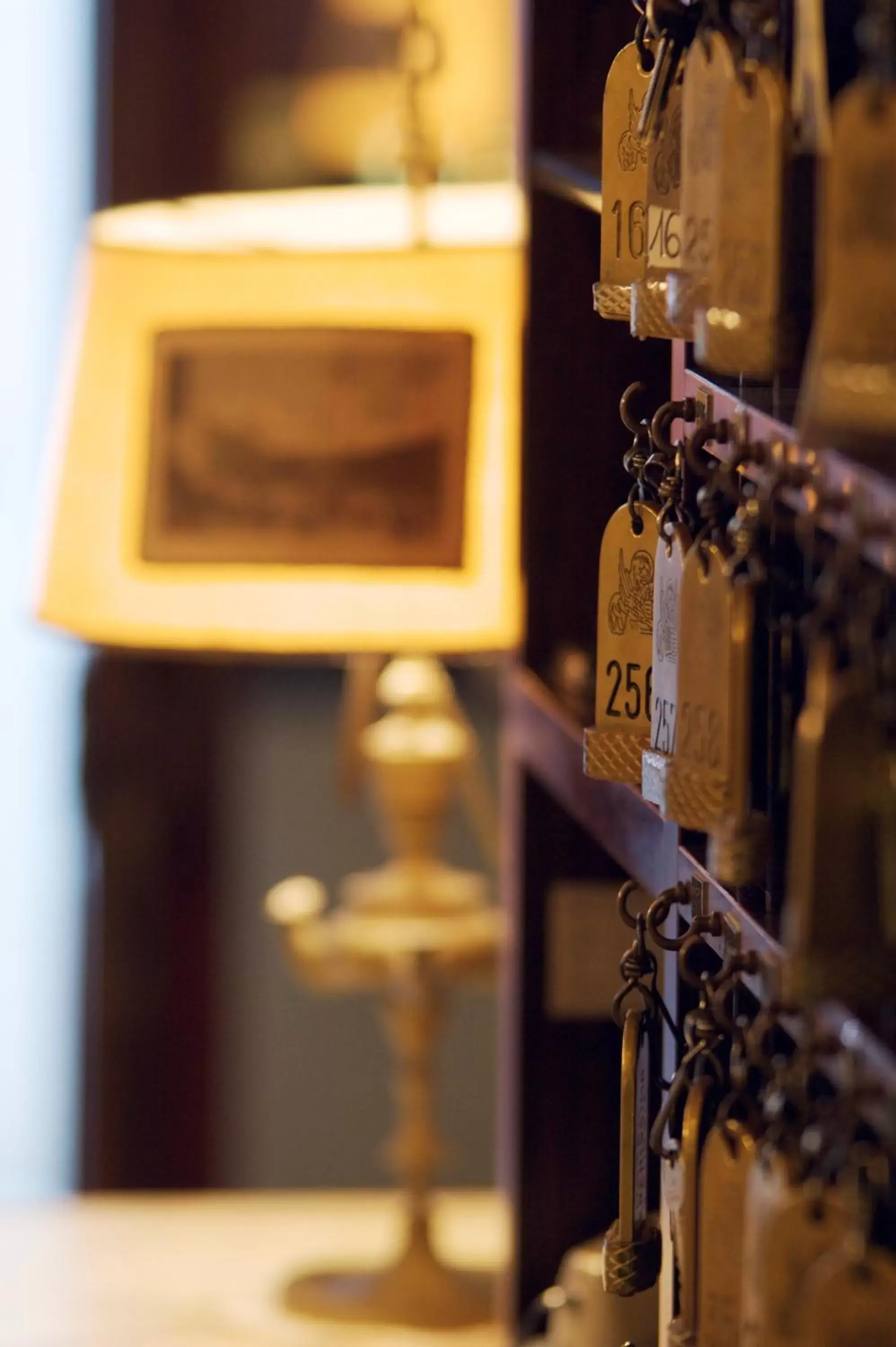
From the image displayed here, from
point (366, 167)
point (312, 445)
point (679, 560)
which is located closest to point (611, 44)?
point (312, 445)

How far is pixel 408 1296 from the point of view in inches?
66.1

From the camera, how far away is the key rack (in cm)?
A: 132

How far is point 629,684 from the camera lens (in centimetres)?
91

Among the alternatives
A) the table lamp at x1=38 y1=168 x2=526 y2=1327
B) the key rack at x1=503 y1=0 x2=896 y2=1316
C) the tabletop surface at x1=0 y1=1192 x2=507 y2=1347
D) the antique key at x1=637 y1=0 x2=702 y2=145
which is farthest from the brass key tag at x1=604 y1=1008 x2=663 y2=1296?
the tabletop surface at x1=0 y1=1192 x2=507 y2=1347

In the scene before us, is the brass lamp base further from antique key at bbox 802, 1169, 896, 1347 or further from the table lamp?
antique key at bbox 802, 1169, 896, 1347

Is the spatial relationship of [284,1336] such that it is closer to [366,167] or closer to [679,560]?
[679,560]

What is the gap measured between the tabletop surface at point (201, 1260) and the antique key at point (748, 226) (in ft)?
3.67

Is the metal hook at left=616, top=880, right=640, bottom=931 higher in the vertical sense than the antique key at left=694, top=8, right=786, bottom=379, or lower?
lower

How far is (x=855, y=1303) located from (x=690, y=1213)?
18cm

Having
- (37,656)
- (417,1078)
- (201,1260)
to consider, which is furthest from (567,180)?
(37,656)

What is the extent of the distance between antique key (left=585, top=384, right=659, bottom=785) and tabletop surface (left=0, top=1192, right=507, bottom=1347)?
0.83m

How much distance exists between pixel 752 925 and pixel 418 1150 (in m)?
1.01

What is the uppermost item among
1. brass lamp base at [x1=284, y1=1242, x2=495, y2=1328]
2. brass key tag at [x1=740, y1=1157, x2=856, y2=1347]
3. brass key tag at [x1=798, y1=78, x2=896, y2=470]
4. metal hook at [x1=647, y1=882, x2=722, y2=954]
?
brass key tag at [x1=798, y1=78, x2=896, y2=470]

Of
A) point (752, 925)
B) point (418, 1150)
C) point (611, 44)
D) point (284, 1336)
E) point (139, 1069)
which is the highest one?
point (611, 44)
